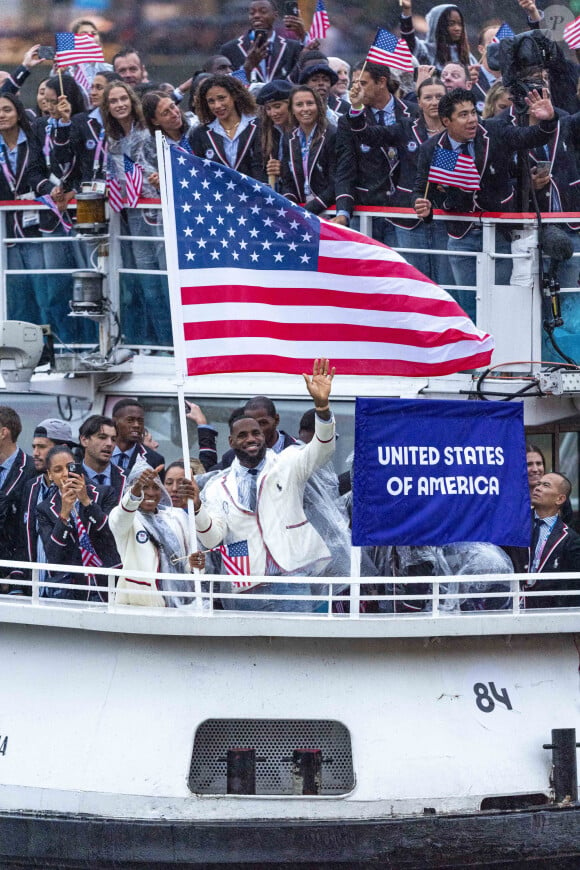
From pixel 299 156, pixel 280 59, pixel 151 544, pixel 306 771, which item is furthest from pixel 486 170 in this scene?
pixel 306 771

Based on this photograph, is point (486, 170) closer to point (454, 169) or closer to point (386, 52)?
point (454, 169)

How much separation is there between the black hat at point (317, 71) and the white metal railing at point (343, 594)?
16.7 feet

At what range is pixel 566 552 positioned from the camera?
926cm

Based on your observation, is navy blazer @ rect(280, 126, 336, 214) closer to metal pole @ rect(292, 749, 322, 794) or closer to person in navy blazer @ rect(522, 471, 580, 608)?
person in navy blazer @ rect(522, 471, 580, 608)

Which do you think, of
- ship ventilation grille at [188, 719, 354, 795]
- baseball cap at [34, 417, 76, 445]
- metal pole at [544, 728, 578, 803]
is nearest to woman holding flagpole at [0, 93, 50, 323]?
baseball cap at [34, 417, 76, 445]

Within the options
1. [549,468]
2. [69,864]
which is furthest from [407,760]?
[549,468]

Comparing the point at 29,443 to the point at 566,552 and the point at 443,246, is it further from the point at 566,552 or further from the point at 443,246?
the point at 566,552

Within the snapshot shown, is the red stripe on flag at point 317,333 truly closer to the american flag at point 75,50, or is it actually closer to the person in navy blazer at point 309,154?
the person in navy blazer at point 309,154

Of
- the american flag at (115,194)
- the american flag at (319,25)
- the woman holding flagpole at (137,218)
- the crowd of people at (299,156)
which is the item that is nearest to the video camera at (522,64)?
the crowd of people at (299,156)

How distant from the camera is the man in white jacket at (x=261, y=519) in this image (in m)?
8.74

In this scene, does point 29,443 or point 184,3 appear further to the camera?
point 184,3

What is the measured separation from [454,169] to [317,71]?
2.31m

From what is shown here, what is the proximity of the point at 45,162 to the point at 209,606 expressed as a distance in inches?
190

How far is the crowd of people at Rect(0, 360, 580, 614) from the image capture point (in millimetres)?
8609
